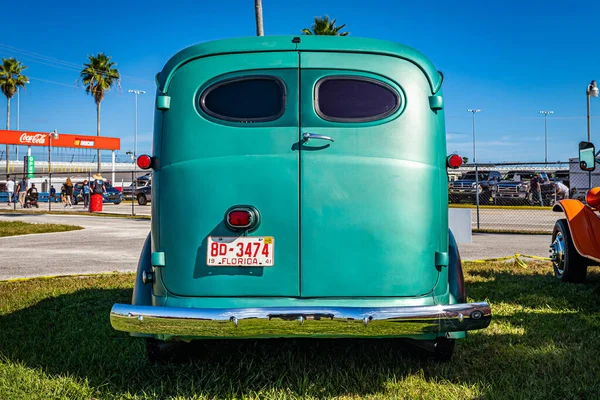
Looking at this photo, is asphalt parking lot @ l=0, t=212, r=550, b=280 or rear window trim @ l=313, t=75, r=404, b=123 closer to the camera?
rear window trim @ l=313, t=75, r=404, b=123

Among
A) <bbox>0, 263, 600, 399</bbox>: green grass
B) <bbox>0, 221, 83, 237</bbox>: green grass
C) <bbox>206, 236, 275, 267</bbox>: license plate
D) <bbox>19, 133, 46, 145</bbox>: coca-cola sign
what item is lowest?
<bbox>0, 263, 600, 399</bbox>: green grass

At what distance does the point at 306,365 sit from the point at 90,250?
7.76m

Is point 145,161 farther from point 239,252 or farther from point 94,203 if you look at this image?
point 94,203

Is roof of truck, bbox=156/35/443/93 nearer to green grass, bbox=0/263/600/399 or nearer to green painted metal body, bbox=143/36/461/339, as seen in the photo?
green painted metal body, bbox=143/36/461/339

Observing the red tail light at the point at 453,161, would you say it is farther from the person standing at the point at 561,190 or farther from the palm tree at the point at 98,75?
the palm tree at the point at 98,75

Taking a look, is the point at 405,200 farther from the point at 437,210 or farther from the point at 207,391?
the point at 207,391

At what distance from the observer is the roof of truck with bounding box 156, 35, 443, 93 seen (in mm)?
3131

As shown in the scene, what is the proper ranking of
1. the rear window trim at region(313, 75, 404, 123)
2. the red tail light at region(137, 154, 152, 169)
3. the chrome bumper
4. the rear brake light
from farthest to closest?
the red tail light at region(137, 154, 152, 169) → the rear window trim at region(313, 75, 404, 123) → the rear brake light → the chrome bumper

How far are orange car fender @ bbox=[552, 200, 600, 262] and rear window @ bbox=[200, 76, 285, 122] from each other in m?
4.06

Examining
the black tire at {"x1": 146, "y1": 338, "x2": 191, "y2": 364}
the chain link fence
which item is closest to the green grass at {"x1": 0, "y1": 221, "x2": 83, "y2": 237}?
the chain link fence

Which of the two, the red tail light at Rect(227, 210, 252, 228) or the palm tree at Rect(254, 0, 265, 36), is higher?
the palm tree at Rect(254, 0, 265, 36)

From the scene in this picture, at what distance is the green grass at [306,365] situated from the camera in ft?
10.3

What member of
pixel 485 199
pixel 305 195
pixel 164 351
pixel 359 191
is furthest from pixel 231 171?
pixel 485 199

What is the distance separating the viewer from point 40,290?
608 cm
